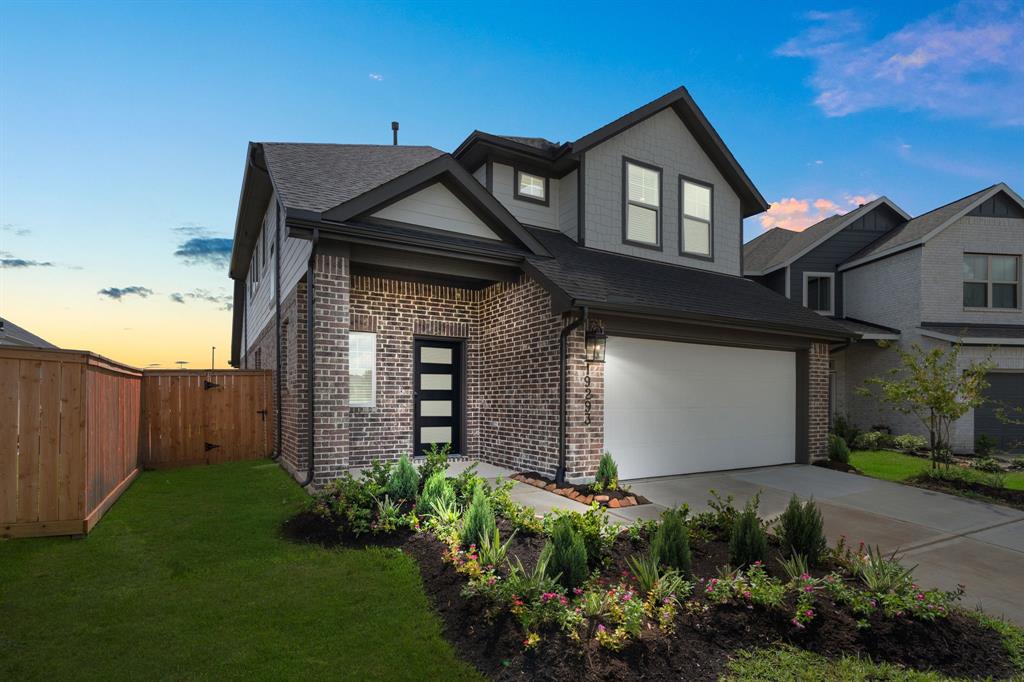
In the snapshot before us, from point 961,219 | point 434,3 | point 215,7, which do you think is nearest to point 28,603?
point 215,7

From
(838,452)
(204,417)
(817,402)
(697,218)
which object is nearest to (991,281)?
(817,402)

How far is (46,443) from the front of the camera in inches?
223

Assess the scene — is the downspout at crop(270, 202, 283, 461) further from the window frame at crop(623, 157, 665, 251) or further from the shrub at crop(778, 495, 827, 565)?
the shrub at crop(778, 495, 827, 565)

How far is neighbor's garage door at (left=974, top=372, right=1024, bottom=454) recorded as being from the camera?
15.0m

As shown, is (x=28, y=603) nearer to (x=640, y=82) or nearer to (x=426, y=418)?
(x=426, y=418)

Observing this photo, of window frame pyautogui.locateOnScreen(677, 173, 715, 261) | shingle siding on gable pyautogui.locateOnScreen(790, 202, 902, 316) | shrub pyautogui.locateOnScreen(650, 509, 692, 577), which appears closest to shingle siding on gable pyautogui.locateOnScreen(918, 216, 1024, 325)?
shingle siding on gable pyautogui.locateOnScreen(790, 202, 902, 316)

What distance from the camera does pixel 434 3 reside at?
36.3 ft

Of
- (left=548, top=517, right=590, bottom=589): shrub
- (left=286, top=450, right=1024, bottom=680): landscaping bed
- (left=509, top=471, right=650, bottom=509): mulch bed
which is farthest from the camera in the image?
(left=509, top=471, right=650, bottom=509): mulch bed

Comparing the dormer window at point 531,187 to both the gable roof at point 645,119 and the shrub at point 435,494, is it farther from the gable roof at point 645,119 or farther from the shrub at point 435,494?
the shrub at point 435,494

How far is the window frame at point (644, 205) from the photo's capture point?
1167 cm

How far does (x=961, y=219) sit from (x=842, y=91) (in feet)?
24.7

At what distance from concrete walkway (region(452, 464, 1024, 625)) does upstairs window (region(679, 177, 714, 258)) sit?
5.24m

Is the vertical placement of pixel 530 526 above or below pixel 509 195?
below

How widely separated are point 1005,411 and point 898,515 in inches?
453
